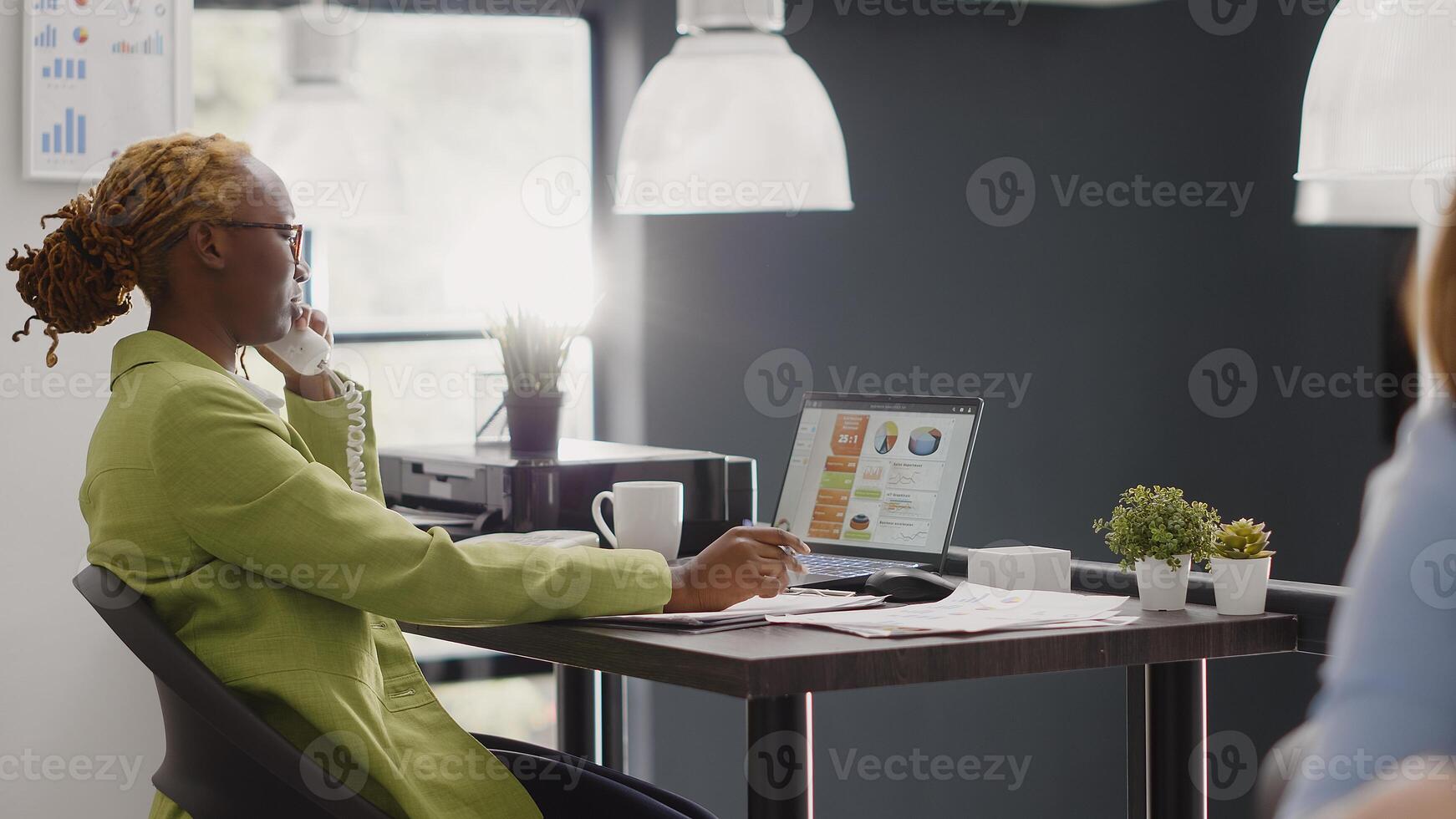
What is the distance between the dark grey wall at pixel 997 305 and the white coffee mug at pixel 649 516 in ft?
5.56

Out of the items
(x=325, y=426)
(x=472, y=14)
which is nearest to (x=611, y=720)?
(x=325, y=426)

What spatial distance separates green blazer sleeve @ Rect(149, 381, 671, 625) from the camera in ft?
4.86

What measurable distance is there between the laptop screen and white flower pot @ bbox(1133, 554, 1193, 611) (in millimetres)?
336

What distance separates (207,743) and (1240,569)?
116cm

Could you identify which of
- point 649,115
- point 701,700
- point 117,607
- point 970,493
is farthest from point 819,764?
point 117,607

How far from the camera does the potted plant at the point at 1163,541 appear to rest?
186 centimetres

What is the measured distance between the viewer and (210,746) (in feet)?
4.85

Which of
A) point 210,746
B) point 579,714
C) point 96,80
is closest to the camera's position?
point 210,746

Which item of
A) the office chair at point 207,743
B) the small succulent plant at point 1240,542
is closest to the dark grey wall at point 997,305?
the small succulent plant at point 1240,542

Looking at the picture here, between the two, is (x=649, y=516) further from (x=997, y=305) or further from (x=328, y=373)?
(x=997, y=305)

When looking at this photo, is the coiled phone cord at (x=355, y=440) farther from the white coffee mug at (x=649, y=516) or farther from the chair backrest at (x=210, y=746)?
the chair backrest at (x=210, y=746)

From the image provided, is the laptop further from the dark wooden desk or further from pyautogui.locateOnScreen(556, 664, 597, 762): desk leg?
pyautogui.locateOnScreen(556, 664, 597, 762): desk leg

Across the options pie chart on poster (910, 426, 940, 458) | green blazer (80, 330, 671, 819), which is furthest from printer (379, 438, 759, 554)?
green blazer (80, 330, 671, 819)

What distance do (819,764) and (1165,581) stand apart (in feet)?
6.91
